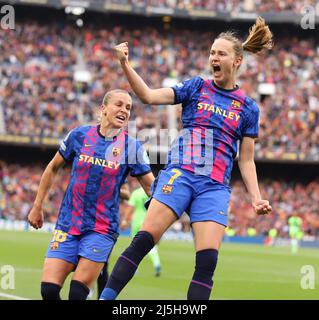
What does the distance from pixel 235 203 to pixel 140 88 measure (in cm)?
3093

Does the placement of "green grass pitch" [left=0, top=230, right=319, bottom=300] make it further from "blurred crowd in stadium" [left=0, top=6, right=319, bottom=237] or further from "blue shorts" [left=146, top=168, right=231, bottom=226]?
"blurred crowd in stadium" [left=0, top=6, right=319, bottom=237]

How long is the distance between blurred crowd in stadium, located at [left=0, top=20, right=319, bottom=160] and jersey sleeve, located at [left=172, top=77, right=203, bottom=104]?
95.3 ft

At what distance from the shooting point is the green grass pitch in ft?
41.2

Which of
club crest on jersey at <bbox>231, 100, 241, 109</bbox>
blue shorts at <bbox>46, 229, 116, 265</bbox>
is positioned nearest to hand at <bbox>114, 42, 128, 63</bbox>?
club crest on jersey at <bbox>231, 100, 241, 109</bbox>

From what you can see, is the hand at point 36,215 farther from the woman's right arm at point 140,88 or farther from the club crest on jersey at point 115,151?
the woman's right arm at point 140,88

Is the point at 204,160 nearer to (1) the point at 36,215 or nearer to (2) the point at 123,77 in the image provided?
(1) the point at 36,215

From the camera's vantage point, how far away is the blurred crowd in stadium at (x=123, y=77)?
123ft

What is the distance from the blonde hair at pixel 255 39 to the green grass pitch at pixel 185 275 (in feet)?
16.7

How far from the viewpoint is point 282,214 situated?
36.4 m

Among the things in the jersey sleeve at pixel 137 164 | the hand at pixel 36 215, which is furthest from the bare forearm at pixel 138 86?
the hand at pixel 36 215

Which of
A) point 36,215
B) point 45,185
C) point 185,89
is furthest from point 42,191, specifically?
point 185,89

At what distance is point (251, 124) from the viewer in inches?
273
